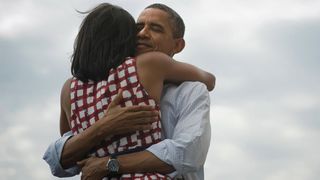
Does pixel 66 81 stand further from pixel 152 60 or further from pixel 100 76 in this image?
pixel 152 60

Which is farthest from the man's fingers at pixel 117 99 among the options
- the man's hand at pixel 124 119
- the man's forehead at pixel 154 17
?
the man's forehead at pixel 154 17

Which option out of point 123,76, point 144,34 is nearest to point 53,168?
point 123,76

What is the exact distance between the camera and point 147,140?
2932 millimetres

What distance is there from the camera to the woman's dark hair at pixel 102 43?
10.1ft

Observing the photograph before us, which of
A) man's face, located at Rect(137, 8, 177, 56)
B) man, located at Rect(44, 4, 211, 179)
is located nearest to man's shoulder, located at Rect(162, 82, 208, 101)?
man, located at Rect(44, 4, 211, 179)

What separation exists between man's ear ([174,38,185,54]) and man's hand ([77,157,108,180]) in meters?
1.27

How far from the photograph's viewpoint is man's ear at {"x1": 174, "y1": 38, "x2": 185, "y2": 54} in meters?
3.89

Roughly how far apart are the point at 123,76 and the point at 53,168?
787mm

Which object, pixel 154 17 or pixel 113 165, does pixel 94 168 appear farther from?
pixel 154 17

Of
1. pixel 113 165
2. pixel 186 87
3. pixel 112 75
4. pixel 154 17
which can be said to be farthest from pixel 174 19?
pixel 113 165

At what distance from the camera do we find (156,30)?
3695mm

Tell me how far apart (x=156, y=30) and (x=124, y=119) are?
1.03 meters

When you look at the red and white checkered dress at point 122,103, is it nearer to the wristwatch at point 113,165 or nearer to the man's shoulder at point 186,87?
the wristwatch at point 113,165

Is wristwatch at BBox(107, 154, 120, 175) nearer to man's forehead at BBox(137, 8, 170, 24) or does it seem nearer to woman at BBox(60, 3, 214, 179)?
woman at BBox(60, 3, 214, 179)
